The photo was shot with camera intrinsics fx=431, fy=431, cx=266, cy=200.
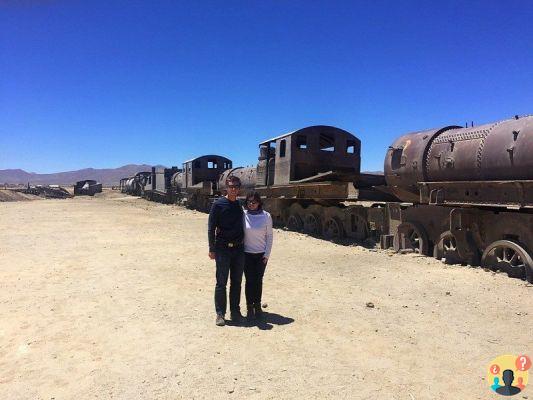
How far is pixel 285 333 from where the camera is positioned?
4844mm

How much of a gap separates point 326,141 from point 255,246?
11.1 metres

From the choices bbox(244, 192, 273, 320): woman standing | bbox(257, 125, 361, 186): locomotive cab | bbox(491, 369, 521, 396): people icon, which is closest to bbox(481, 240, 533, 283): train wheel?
bbox(491, 369, 521, 396): people icon

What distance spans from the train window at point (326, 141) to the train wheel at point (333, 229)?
297 centimetres

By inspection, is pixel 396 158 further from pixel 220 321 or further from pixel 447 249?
pixel 220 321

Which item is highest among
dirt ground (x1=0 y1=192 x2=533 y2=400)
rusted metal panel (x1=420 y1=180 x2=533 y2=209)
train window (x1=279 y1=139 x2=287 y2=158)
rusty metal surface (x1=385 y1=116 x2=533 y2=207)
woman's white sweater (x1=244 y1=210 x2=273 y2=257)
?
train window (x1=279 y1=139 x2=287 y2=158)

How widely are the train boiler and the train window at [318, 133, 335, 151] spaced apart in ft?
16.0

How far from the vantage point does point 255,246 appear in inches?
206

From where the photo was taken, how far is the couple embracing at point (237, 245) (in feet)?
16.7

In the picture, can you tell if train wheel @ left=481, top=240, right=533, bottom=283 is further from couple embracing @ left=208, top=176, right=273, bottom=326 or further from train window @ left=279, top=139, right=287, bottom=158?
train window @ left=279, top=139, right=287, bottom=158

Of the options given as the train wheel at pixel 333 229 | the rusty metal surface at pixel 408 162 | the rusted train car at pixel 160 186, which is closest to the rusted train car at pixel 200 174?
the rusted train car at pixel 160 186

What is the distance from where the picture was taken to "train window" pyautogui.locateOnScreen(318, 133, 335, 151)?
15.6 meters

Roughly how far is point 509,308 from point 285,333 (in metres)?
3.26

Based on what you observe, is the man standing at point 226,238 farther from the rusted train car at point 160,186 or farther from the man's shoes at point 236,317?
the rusted train car at point 160,186

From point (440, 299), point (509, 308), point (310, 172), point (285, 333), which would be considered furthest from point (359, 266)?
point (310, 172)
